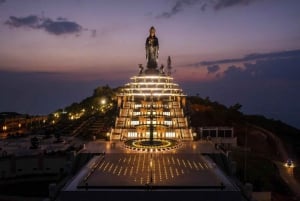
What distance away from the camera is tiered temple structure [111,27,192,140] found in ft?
112

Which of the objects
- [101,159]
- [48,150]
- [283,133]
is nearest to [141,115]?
[48,150]

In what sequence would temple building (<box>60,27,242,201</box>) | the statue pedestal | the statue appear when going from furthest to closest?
the statue < the statue pedestal < temple building (<box>60,27,242,201</box>)

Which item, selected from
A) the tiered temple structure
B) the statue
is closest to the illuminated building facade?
the tiered temple structure

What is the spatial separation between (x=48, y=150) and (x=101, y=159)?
1021cm

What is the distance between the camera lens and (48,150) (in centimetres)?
3406

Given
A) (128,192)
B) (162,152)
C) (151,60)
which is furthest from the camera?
(151,60)

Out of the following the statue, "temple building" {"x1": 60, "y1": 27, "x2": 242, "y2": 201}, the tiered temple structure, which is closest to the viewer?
"temple building" {"x1": 60, "y1": 27, "x2": 242, "y2": 201}

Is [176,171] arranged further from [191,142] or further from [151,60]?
[151,60]

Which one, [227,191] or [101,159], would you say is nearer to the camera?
[227,191]

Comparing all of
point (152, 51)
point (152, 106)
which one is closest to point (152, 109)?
point (152, 106)

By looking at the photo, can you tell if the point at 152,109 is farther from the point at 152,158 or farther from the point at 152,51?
the point at 152,158

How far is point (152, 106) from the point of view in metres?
38.4

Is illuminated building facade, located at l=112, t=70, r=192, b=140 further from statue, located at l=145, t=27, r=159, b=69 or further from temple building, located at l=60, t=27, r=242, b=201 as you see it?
statue, located at l=145, t=27, r=159, b=69

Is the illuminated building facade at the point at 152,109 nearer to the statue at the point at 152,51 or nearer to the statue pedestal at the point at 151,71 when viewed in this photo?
the statue pedestal at the point at 151,71
